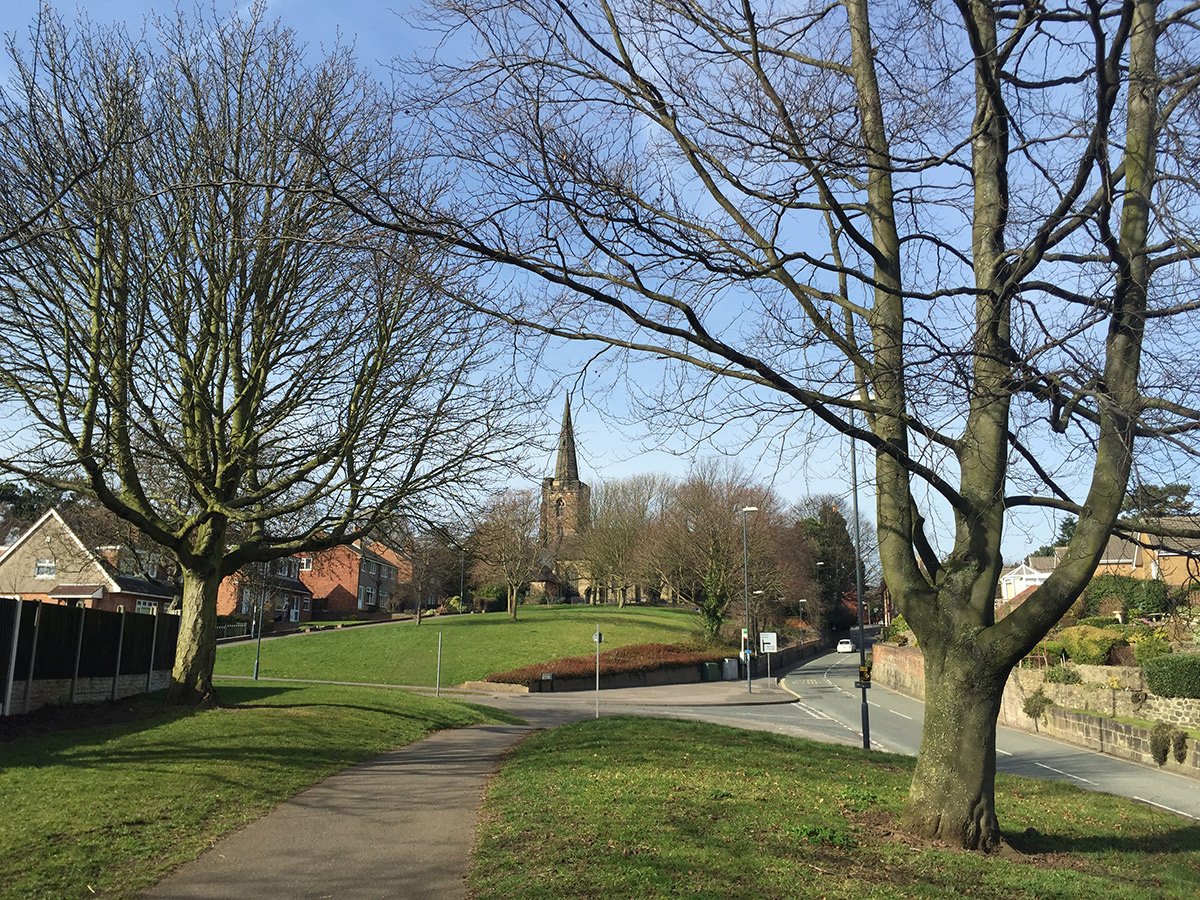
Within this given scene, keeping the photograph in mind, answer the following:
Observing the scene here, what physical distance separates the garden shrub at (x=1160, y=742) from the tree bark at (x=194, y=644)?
73.6 feet

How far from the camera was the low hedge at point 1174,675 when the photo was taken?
24.3 metres

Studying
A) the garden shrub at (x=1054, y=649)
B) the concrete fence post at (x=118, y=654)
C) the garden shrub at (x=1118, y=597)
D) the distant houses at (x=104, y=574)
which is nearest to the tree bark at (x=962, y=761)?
the concrete fence post at (x=118, y=654)

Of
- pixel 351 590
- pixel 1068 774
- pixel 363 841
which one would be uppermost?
pixel 351 590

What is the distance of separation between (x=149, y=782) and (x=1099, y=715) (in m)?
28.0

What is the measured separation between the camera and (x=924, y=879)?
254 inches

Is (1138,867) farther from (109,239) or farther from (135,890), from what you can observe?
(109,239)

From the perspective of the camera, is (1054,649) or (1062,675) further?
(1054,649)

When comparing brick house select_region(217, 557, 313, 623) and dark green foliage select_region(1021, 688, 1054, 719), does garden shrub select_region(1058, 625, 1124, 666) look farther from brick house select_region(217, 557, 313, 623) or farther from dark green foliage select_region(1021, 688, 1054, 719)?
brick house select_region(217, 557, 313, 623)

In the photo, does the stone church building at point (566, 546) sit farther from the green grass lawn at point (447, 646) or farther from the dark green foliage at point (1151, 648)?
the dark green foliage at point (1151, 648)

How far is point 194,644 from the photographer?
17.6 metres

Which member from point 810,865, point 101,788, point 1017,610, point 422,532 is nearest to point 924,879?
point 810,865

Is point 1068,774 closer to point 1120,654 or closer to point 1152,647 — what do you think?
point 1152,647

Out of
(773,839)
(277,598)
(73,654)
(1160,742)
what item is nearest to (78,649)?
(73,654)

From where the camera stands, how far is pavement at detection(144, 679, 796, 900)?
22.0 ft
